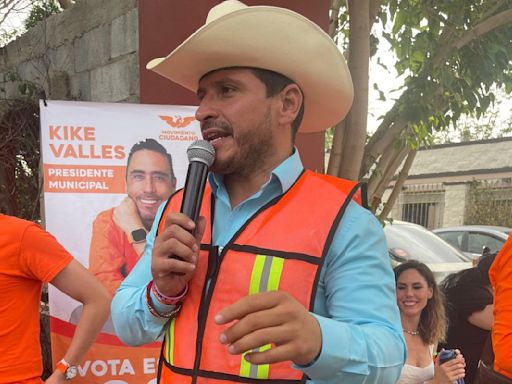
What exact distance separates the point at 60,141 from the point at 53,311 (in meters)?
0.99

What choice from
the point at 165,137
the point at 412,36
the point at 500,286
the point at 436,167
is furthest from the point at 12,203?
the point at 436,167

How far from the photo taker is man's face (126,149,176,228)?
3006 millimetres

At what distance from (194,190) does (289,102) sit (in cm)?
43

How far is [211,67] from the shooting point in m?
1.48

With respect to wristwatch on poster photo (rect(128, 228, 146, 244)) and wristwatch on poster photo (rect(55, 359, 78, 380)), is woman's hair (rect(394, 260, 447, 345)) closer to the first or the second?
wristwatch on poster photo (rect(128, 228, 146, 244))

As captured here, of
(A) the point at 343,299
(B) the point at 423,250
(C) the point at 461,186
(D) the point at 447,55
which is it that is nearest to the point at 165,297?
(A) the point at 343,299

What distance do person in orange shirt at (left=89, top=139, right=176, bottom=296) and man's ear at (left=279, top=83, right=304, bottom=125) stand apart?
169 cm

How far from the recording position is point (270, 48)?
137 cm

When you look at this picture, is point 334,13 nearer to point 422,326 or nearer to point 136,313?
point 422,326

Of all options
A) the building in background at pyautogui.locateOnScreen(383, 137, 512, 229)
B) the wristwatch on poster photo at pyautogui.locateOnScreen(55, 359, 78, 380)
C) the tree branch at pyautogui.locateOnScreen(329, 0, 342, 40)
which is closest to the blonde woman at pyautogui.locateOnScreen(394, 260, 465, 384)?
the wristwatch on poster photo at pyautogui.locateOnScreen(55, 359, 78, 380)

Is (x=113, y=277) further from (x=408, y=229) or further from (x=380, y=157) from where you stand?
(x=408, y=229)

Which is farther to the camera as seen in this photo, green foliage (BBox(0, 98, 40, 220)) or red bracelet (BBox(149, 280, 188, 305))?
green foliage (BBox(0, 98, 40, 220))

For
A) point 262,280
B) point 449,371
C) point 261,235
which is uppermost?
point 261,235

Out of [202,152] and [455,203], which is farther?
[455,203]
